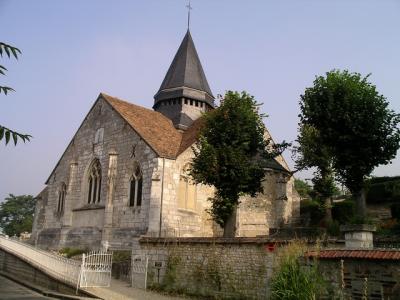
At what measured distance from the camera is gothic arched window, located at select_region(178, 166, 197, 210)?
75.2 ft

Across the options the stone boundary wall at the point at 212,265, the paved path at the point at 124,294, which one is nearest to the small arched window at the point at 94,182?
the stone boundary wall at the point at 212,265

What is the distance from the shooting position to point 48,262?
18.9 meters

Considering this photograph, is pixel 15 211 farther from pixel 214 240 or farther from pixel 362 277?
pixel 362 277

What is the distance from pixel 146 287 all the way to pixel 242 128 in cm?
779

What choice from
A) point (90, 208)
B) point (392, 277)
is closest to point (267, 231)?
point (90, 208)

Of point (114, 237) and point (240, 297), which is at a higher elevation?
point (114, 237)

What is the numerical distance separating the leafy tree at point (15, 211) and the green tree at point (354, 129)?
195 ft

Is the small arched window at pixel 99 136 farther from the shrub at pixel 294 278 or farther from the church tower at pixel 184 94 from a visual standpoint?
the shrub at pixel 294 278

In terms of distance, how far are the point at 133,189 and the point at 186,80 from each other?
38.4 feet

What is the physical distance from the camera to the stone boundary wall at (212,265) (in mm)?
12516

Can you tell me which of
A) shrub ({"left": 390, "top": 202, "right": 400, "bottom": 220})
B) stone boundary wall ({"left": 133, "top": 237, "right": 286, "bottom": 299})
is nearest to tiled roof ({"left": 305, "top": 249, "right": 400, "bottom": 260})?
stone boundary wall ({"left": 133, "top": 237, "right": 286, "bottom": 299})

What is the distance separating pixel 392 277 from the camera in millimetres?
8852

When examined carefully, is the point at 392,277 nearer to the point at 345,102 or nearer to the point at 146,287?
the point at 146,287

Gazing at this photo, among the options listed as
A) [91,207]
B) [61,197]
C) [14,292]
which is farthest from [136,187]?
[61,197]
